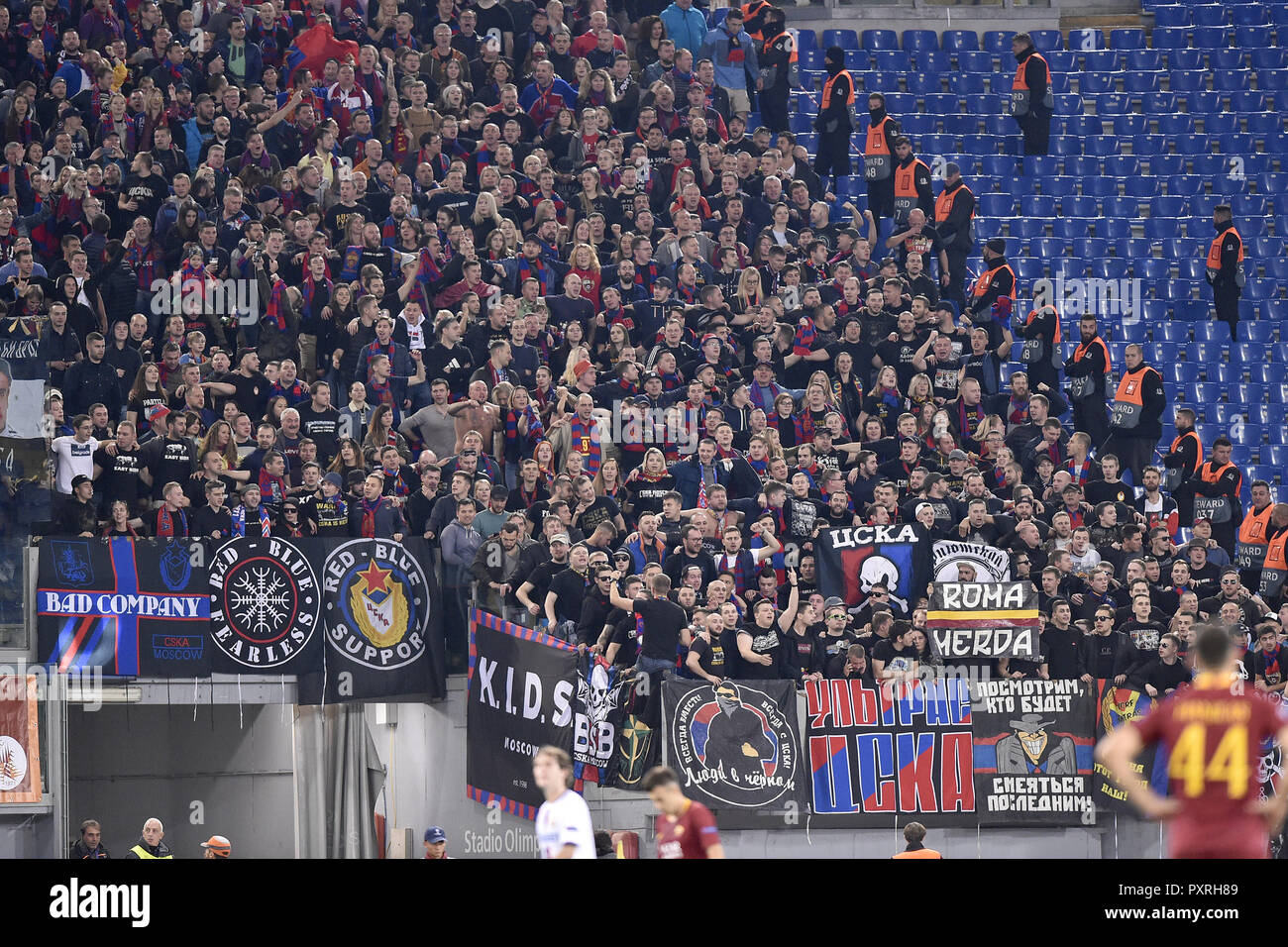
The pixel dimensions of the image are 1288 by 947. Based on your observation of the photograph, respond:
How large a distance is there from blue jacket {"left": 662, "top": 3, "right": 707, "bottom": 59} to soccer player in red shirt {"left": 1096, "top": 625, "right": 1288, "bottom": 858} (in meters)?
17.4

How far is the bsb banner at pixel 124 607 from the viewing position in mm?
16438

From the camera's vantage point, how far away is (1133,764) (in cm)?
1659

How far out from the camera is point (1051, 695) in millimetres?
16922

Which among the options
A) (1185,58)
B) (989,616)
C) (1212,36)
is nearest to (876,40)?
(1185,58)

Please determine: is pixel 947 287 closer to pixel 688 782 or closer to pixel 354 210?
pixel 354 210

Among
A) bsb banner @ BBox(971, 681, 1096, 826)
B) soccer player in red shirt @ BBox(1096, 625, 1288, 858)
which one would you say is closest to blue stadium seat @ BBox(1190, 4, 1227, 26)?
bsb banner @ BBox(971, 681, 1096, 826)

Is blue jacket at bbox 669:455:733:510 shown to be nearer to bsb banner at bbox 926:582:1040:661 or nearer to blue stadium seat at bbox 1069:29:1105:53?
bsb banner at bbox 926:582:1040:661

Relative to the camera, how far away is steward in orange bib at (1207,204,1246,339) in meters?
24.9

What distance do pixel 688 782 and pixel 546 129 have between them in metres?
8.58

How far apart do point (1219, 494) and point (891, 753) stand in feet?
19.1

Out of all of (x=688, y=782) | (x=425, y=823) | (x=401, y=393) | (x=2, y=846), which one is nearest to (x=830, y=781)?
(x=688, y=782)

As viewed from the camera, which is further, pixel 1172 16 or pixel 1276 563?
pixel 1172 16

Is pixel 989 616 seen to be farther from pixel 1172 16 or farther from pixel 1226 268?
pixel 1172 16
